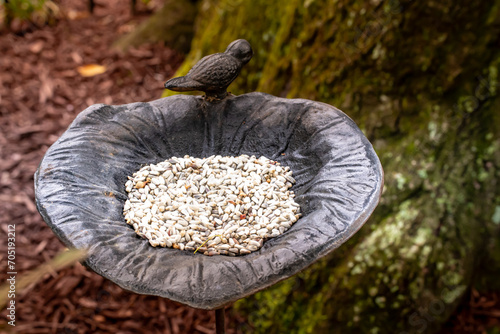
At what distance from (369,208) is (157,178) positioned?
0.69 m

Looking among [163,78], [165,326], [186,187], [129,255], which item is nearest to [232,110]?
[186,187]

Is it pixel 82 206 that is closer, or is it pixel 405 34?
pixel 82 206

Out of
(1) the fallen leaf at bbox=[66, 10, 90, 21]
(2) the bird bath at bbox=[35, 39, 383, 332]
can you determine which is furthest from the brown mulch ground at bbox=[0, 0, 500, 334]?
(2) the bird bath at bbox=[35, 39, 383, 332]

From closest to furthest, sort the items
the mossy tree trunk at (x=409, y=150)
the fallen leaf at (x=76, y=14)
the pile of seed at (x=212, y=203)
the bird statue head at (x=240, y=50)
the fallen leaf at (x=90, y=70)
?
the pile of seed at (x=212, y=203) < the bird statue head at (x=240, y=50) < the mossy tree trunk at (x=409, y=150) < the fallen leaf at (x=90, y=70) < the fallen leaf at (x=76, y=14)

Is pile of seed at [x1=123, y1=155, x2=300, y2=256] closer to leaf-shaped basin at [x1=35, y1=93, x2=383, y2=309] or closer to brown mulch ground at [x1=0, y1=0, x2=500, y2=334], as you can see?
leaf-shaped basin at [x1=35, y1=93, x2=383, y2=309]

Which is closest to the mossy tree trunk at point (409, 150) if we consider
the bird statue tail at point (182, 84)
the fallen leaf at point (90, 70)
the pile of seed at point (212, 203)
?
the pile of seed at point (212, 203)

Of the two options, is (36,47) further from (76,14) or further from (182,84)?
(182,84)

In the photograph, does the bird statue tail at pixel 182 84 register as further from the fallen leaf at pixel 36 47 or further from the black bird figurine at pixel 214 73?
the fallen leaf at pixel 36 47

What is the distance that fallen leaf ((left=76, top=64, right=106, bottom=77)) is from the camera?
13.5 feet

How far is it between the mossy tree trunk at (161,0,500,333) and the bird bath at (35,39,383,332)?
81 centimetres

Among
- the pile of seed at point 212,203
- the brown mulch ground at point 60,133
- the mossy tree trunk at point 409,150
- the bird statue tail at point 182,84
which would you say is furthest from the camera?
the brown mulch ground at point 60,133

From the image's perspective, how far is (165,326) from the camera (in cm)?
255

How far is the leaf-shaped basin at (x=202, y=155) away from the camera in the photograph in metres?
1.08

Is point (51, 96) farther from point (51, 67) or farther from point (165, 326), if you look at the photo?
point (165, 326)
